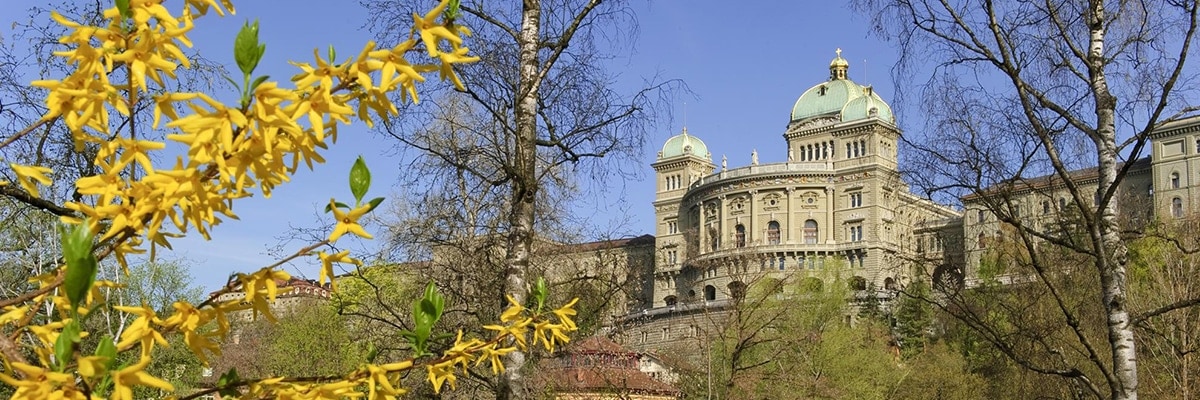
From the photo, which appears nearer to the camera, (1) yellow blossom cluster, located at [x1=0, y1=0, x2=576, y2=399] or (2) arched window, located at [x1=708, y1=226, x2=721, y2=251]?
(1) yellow blossom cluster, located at [x1=0, y1=0, x2=576, y2=399]

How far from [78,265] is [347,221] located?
17.7 inches

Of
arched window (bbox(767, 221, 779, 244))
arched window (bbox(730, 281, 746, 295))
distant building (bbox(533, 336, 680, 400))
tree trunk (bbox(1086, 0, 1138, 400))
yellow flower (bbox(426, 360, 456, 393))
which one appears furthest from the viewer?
A: arched window (bbox(767, 221, 779, 244))

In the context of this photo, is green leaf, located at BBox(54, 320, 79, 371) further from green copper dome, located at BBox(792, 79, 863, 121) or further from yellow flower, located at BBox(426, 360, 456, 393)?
green copper dome, located at BBox(792, 79, 863, 121)

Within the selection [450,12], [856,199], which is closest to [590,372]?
[450,12]

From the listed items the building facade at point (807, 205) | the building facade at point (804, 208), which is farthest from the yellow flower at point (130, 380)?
the building facade at point (807, 205)

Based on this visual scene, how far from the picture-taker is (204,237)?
1.80 meters

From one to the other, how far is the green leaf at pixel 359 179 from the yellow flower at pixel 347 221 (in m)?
0.06

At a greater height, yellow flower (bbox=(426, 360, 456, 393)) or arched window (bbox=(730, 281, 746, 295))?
arched window (bbox=(730, 281, 746, 295))

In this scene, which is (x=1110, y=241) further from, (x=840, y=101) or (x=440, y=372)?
(x=840, y=101)

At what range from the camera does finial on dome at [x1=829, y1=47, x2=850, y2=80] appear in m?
82.4

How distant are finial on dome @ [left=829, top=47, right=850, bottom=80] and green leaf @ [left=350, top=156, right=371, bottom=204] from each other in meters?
82.2

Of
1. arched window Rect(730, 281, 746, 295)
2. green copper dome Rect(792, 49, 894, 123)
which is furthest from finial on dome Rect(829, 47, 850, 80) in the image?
arched window Rect(730, 281, 746, 295)

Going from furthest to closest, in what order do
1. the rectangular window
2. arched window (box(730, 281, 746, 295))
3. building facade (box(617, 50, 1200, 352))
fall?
the rectangular window
building facade (box(617, 50, 1200, 352))
arched window (box(730, 281, 746, 295))

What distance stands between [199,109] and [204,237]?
0.23m
